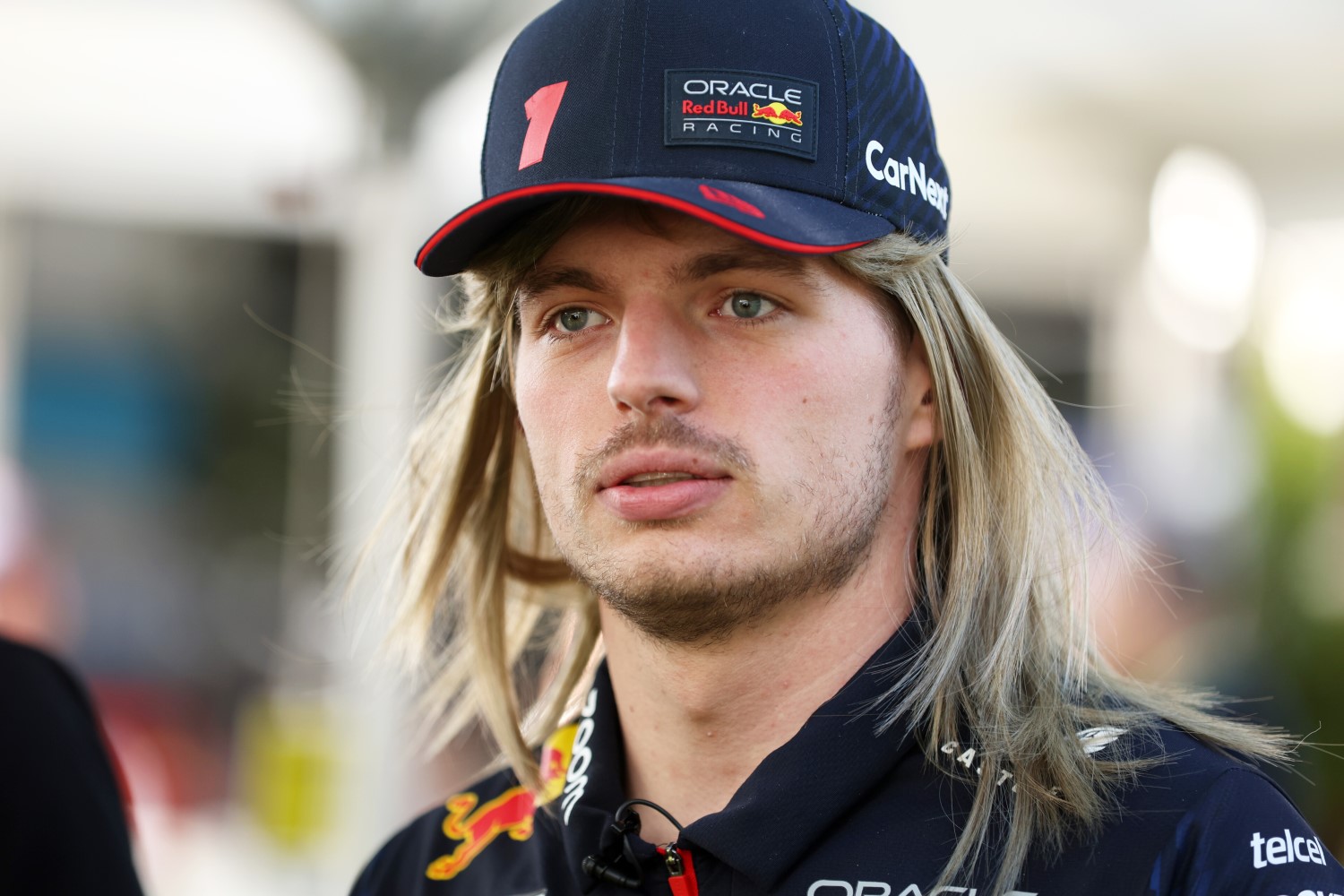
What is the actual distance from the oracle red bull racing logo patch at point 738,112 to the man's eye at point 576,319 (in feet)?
0.84

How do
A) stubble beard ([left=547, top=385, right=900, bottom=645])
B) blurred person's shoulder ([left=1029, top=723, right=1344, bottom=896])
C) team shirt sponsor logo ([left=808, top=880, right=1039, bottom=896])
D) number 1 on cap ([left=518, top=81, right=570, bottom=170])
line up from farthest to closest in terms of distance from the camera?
number 1 on cap ([left=518, top=81, right=570, bottom=170]), stubble beard ([left=547, top=385, right=900, bottom=645]), team shirt sponsor logo ([left=808, top=880, right=1039, bottom=896]), blurred person's shoulder ([left=1029, top=723, right=1344, bottom=896])

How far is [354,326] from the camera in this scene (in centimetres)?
448

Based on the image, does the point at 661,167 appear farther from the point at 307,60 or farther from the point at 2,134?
the point at 2,134

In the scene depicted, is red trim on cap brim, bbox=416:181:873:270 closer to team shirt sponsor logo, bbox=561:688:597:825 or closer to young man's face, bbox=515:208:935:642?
young man's face, bbox=515:208:935:642

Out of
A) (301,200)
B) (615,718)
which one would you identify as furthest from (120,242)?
(615,718)

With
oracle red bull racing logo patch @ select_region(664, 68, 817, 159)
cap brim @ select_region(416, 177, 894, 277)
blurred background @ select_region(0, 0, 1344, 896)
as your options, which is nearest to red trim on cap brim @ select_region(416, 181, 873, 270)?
cap brim @ select_region(416, 177, 894, 277)

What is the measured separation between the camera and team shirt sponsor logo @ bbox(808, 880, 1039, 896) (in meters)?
1.53

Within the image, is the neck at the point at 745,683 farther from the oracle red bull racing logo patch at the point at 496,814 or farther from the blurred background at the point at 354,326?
the blurred background at the point at 354,326

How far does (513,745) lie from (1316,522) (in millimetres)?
3297

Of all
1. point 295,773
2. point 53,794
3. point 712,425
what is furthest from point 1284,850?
point 295,773

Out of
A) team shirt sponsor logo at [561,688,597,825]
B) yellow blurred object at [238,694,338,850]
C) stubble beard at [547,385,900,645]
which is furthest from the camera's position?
yellow blurred object at [238,694,338,850]

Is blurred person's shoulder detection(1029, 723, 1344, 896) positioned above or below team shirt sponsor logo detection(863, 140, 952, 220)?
below

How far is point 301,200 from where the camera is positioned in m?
5.06

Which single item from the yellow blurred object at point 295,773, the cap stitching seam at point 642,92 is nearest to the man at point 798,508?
the cap stitching seam at point 642,92
